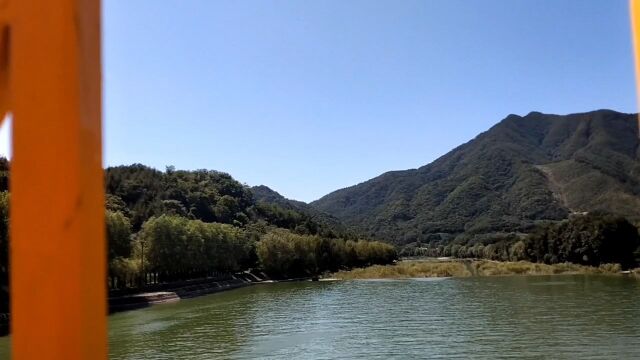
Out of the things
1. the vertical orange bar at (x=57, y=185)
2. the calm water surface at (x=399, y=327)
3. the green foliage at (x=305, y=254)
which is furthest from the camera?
the green foliage at (x=305, y=254)

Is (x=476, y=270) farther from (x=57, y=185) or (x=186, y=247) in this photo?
(x=57, y=185)

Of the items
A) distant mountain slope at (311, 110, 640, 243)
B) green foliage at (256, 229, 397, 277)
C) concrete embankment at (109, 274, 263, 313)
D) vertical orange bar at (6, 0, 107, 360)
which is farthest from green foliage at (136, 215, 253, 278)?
distant mountain slope at (311, 110, 640, 243)

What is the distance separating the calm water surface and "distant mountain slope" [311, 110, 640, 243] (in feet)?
271

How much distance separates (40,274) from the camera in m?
1.09

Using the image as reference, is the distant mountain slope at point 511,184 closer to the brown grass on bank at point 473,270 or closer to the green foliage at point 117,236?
the brown grass on bank at point 473,270

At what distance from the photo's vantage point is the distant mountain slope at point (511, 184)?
125 m

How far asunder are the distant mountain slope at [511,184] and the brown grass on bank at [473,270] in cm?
4997

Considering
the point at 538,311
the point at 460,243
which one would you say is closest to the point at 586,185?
the point at 460,243

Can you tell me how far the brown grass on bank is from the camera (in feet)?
194

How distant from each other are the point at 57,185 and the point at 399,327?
23.7 metres

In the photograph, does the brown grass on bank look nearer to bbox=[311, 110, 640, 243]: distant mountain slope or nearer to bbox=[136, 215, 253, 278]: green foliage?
bbox=[136, 215, 253, 278]: green foliage

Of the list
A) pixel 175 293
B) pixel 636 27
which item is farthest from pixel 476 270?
pixel 636 27

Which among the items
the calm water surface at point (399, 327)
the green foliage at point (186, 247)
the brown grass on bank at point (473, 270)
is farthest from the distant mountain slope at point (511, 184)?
the calm water surface at point (399, 327)

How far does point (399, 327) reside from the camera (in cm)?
2381
